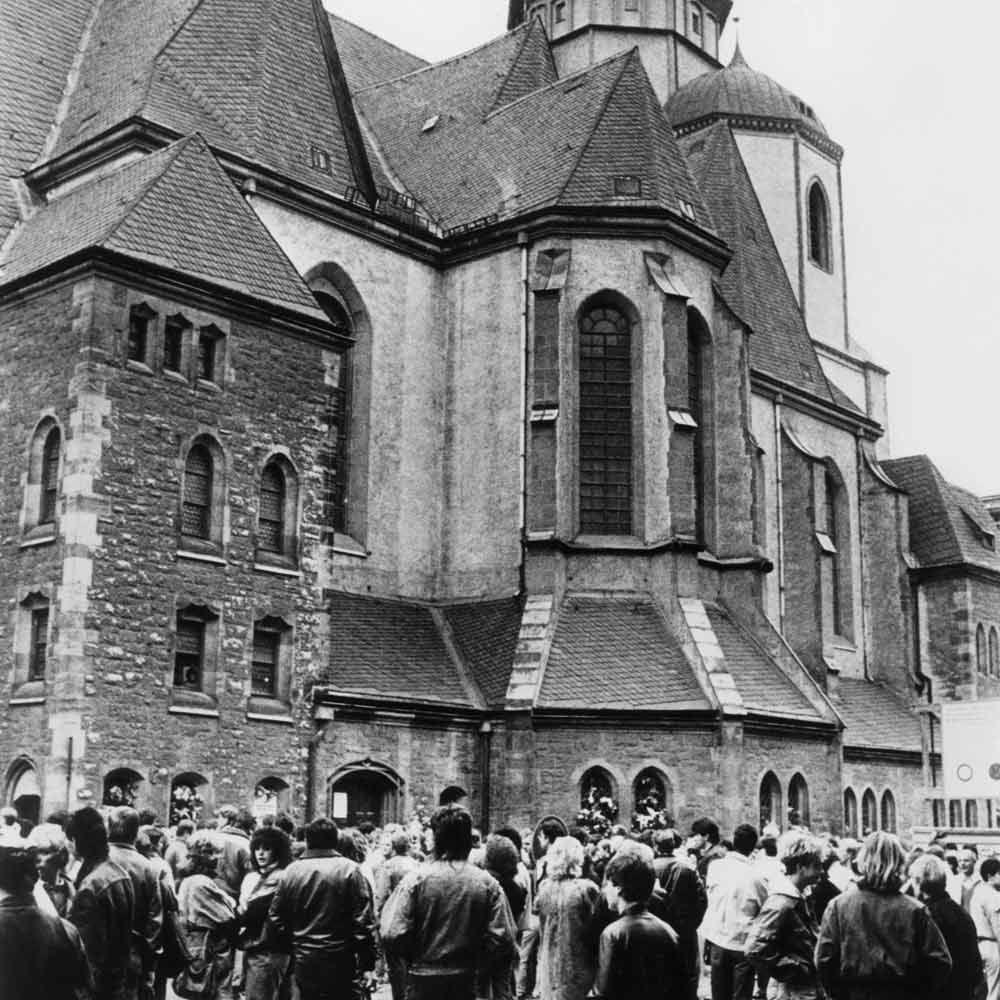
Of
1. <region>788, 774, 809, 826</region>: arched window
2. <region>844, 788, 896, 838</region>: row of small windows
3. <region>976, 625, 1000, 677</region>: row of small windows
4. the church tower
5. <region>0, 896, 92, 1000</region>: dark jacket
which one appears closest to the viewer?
<region>0, 896, 92, 1000</region>: dark jacket

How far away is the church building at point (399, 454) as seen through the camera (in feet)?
82.1

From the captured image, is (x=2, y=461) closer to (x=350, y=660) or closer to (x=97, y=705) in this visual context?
(x=97, y=705)

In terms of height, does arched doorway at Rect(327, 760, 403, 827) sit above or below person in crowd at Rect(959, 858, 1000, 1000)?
above

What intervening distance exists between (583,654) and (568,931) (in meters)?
19.9

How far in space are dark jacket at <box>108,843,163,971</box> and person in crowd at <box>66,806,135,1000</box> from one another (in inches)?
4.3

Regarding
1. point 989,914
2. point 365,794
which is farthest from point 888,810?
point 989,914

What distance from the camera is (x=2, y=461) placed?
85.2ft

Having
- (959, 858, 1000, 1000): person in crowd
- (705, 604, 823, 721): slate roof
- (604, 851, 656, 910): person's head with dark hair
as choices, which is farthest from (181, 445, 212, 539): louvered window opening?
(604, 851, 656, 910): person's head with dark hair

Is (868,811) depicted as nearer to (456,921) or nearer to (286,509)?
(286,509)

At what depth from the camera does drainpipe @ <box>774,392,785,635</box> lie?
41125 mm

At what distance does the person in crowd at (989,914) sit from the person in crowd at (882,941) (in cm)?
499

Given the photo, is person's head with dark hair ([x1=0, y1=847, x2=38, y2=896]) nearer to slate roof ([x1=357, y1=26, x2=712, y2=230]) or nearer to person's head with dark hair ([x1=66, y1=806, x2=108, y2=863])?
person's head with dark hair ([x1=66, y1=806, x2=108, y2=863])

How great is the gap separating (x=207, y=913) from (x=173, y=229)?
17827 mm

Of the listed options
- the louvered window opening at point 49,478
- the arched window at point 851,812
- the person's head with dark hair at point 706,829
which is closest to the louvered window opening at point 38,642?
the louvered window opening at point 49,478
